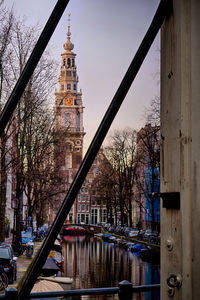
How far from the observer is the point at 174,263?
2334mm

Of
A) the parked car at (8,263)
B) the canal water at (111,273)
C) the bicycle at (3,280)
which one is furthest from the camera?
the canal water at (111,273)

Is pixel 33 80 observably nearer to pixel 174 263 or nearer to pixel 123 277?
pixel 123 277

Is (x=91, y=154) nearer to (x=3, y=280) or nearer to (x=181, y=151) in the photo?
(x=181, y=151)

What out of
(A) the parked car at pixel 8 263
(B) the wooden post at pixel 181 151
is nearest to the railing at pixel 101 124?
(B) the wooden post at pixel 181 151

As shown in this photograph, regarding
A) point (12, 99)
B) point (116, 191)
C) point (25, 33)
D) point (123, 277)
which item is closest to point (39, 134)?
point (25, 33)

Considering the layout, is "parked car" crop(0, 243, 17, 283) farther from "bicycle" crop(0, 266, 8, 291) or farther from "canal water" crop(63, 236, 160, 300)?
"canal water" crop(63, 236, 160, 300)

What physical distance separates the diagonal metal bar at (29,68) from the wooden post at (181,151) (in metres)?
0.63

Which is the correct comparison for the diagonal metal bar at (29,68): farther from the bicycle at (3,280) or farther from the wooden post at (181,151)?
the bicycle at (3,280)

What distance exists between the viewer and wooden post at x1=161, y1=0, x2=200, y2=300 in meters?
2.26

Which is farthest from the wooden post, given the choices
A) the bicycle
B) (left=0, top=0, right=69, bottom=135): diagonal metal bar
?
the bicycle

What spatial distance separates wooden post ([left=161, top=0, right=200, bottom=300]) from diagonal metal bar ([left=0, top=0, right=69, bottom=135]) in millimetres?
627

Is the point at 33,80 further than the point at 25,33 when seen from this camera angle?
Yes

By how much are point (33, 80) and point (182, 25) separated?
18.6m

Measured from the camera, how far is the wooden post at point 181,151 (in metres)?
2.26
